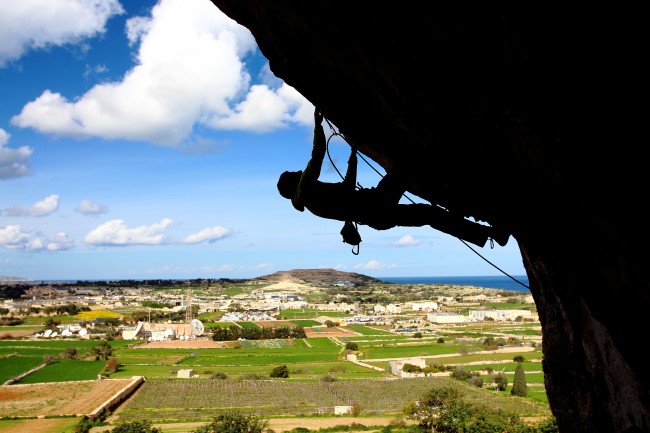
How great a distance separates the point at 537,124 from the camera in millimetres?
3074

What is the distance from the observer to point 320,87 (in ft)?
14.9

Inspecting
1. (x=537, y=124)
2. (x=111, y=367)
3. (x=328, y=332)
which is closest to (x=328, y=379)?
(x=111, y=367)

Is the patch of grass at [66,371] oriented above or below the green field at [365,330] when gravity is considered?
below

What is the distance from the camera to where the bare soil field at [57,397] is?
29.9 metres

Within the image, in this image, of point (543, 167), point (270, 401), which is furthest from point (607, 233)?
point (270, 401)

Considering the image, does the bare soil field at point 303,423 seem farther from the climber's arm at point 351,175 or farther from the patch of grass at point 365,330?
the patch of grass at point 365,330

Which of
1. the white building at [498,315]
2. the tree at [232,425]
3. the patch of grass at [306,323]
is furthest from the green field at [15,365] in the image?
the white building at [498,315]

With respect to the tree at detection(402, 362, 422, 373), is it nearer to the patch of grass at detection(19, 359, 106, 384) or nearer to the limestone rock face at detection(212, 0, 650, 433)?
the patch of grass at detection(19, 359, 106, 384)

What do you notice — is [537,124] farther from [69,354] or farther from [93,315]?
[93,315]

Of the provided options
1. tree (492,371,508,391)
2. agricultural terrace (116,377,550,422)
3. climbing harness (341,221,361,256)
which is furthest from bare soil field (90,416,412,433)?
climbing harness (341,221,361,256)

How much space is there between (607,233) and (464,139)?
1.18m

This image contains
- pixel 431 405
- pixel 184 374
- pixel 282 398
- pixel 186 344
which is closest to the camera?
pixel 431 405

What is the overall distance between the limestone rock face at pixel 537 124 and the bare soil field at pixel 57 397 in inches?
1178

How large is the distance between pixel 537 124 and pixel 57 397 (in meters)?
37.2
